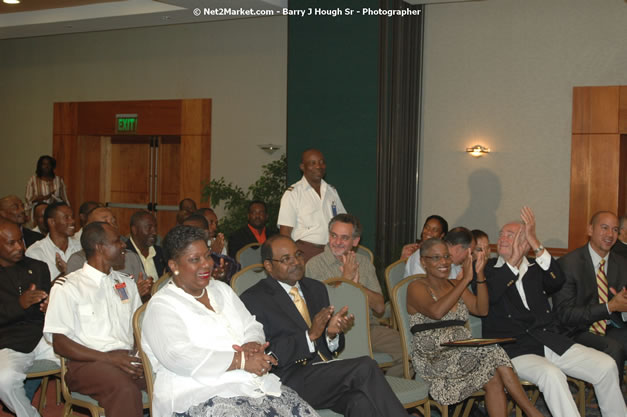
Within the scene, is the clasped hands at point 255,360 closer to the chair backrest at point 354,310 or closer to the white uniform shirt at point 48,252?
the chair backrest at point 354,310

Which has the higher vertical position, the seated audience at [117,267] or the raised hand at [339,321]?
the seated audience at [117,267]

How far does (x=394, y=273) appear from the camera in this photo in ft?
16.4

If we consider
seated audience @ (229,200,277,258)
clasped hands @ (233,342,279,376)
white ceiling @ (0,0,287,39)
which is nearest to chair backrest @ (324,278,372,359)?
clasped hands @ (233,342,279,376)

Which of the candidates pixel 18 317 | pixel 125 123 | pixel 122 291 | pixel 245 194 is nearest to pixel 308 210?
pixel 122 291

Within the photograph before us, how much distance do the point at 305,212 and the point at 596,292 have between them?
2419 millimetres

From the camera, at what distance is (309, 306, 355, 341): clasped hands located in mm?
3453

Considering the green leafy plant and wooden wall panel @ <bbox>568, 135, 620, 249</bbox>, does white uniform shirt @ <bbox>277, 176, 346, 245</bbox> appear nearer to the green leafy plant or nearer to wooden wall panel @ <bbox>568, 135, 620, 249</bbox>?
the green leafy plant

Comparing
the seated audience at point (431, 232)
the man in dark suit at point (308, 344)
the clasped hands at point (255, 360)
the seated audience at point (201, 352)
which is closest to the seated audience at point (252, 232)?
the seated audience at point (431, 232)

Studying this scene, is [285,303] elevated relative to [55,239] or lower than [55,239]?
lower

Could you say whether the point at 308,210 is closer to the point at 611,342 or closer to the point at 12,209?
the point at 611,342

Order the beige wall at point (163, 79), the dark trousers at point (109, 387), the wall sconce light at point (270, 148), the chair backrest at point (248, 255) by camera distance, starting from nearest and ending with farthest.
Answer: the dark trousers at point (109, 387)
the chair backrest at point (248, 255)
the wall sconce light at point (270, 148)
the beige wall at point (163, 79)

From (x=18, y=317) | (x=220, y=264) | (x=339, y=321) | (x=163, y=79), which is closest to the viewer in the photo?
(x=339, y=321)

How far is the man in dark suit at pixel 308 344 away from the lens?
3.39 metres

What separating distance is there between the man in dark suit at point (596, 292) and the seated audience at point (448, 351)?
43.2 inches
